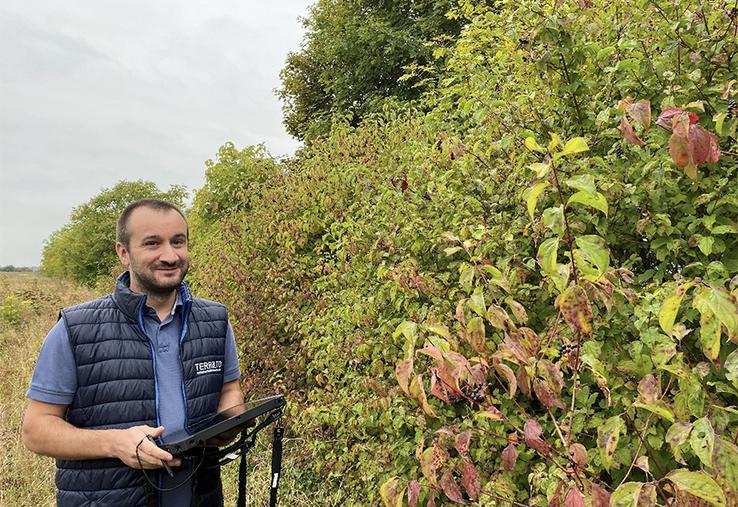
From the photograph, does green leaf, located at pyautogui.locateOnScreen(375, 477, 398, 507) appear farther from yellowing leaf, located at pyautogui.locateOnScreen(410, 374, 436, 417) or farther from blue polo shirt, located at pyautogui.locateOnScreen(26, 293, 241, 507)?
blue polo shirt, located at pyautogui.locateOnScreen(26, 293, 241, 507)

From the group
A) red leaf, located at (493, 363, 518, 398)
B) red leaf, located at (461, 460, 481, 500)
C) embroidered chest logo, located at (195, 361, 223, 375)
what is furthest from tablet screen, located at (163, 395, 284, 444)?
red leaf, located at (493, 363, 518, 398)

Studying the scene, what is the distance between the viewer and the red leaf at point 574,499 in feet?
3.83

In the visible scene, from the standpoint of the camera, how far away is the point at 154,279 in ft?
6.55

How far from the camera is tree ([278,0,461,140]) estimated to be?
40.4 feet

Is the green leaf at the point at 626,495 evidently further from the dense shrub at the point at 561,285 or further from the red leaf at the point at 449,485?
the red leaf at the point at 449,485

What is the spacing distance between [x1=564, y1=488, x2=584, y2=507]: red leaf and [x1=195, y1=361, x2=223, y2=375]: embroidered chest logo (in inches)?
59.5

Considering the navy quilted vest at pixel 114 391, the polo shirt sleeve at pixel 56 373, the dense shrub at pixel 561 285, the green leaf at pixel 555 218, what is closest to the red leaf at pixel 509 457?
the dense shrub at pixel 561 285

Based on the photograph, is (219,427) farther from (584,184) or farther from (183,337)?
(584,184)

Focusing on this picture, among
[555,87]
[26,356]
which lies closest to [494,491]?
[555,87]

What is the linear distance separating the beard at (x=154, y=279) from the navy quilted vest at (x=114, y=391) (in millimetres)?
53

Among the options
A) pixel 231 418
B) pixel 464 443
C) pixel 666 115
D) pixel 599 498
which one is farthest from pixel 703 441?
pixel 231 418

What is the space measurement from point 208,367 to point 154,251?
1.81ft

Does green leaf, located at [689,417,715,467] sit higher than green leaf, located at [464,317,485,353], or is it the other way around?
green leaf, located at [464,317,485,353]

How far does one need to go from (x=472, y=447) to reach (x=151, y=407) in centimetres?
129
